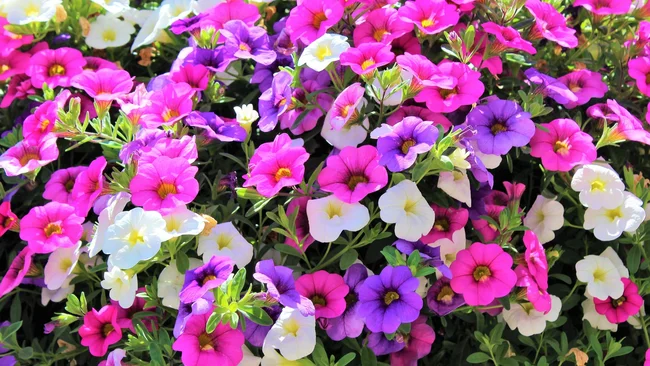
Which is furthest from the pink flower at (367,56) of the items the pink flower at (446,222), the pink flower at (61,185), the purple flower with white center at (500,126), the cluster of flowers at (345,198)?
the pink flower at (61,185)

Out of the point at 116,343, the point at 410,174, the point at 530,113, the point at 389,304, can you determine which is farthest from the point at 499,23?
the point at 116,343

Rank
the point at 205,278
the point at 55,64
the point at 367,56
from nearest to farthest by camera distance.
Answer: the point at 205,278, the point at 367,56, the point at 55,64

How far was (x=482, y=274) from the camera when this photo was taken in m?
1.42

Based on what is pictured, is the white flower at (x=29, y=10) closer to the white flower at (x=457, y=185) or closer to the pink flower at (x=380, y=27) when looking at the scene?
the pink flower at (x=380, y=27)

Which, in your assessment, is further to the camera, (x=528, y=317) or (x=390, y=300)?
(x=528, y=317)

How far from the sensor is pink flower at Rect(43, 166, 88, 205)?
1.63 metres

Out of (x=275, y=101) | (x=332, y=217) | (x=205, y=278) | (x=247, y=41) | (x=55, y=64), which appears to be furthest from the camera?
(x=55, y=64)

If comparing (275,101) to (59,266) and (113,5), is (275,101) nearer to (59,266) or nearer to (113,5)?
(59,266)

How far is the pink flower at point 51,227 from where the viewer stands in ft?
4.99

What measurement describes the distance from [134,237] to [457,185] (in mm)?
627

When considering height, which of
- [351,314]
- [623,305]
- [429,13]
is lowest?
[623,305]

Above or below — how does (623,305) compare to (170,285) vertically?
below

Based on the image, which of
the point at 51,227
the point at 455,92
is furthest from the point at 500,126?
the point at 51,227

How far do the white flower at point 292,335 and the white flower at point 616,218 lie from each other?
628 millimetres
